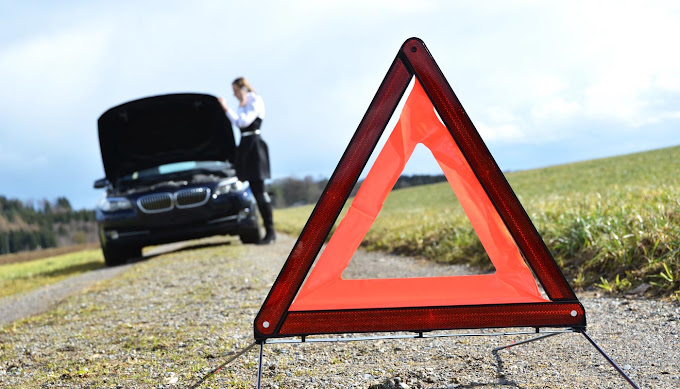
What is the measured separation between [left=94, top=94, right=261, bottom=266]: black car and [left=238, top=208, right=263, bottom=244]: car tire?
0.06 ft

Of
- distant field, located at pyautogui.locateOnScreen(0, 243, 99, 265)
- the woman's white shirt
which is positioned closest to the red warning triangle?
the woman's white shirt

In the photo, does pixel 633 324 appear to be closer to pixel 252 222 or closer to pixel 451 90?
pixel 451 90

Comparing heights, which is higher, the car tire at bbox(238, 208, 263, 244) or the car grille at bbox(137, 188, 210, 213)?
the car grille at bbox(137, 188, 210, 213)

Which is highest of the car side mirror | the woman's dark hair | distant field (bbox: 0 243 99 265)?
the woman's dark hair

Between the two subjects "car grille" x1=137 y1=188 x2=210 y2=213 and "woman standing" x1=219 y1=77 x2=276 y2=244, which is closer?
"woman standing" x1=219 y1=77 x2=276 y2=244

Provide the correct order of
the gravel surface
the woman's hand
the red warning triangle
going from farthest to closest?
the woman's hand
the gravel surface
the red warning triangle

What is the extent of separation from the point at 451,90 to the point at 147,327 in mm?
2981

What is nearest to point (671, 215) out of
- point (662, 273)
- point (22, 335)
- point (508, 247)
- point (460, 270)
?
point (662, 273)

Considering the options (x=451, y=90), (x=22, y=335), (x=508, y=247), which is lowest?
(x=22, y=335)

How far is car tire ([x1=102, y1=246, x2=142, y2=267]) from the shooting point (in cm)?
979

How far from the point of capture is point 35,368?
11.1ft

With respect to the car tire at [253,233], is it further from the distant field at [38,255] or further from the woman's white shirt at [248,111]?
the distant field at [38,255]

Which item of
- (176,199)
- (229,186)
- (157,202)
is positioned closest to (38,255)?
(157,202)

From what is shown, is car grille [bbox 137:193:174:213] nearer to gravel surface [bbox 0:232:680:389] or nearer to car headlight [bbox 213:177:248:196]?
car headlight [bbox 213:177:248:196]
